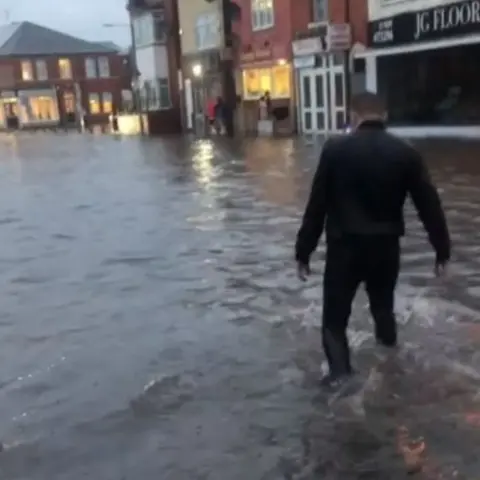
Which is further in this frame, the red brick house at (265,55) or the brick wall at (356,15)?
the red brick house at (265,55)

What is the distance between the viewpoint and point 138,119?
2072 inches

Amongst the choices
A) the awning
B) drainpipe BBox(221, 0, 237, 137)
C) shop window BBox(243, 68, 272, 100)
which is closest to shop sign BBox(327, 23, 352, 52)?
the awning

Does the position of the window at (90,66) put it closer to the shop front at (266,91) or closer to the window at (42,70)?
the window at (42,70)

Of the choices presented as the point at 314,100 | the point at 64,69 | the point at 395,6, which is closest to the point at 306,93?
the point at 314,100

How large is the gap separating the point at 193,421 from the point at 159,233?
23.6 feet

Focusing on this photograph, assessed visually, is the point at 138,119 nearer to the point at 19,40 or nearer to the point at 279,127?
the point at 279,127

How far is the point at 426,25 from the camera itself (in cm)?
2878

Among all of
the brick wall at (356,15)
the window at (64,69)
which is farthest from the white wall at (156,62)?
the window at (64,69)

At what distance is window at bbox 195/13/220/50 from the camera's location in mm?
44500

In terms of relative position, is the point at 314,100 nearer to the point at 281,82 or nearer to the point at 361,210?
the point at 281,82

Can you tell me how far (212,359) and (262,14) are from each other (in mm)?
33743

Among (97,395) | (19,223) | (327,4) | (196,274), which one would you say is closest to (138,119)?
(327,4)

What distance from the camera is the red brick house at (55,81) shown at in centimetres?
8444

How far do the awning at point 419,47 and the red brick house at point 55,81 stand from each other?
54.0 metres
